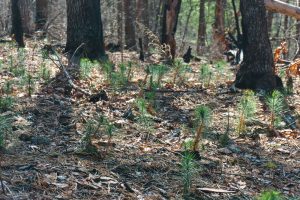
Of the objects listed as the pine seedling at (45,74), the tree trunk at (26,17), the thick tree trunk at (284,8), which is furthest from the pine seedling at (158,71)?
the tree trunk at (26,17)

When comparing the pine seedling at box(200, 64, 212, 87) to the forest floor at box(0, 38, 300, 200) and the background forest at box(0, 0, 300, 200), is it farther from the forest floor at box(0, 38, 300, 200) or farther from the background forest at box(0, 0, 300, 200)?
the forest floor at box(0, 38, 300, 200)

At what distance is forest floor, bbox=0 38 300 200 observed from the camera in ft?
11.8

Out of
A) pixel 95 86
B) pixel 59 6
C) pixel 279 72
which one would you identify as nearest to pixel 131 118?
pixel 95 86

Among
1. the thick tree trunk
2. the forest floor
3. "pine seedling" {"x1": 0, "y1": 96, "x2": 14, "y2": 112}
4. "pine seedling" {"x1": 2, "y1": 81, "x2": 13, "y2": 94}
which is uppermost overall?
the thick tree trunk

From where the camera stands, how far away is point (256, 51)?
23.7 ft

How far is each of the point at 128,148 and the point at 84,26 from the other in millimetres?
5030

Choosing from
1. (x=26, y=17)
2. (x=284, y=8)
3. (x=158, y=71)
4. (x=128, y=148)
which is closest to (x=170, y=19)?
(x=284, y=8)

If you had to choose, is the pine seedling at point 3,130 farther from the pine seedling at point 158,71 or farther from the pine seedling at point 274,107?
the pine seedling at point 158,71

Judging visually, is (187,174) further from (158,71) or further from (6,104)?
(158,71)

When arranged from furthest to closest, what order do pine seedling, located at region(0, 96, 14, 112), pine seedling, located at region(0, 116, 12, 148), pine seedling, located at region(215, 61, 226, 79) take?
pine seedling, located at region(215, 61, 226, 79), pine seedling, located at region(0, 96, 14, 112), pine seedling, located at region(0, 116, 12, 148)

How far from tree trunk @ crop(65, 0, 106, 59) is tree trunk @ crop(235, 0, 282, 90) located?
295cm

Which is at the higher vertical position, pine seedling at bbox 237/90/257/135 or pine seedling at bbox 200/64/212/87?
pine seedling at bbox 200/64/212/87

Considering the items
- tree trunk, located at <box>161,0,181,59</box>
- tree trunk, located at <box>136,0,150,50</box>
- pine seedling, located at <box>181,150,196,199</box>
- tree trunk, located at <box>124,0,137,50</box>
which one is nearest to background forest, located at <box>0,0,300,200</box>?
pine seedling, located at <box>181,150,196,199</box>

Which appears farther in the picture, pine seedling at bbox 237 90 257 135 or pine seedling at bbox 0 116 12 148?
pine seedling at bbox 237 90 257 135
